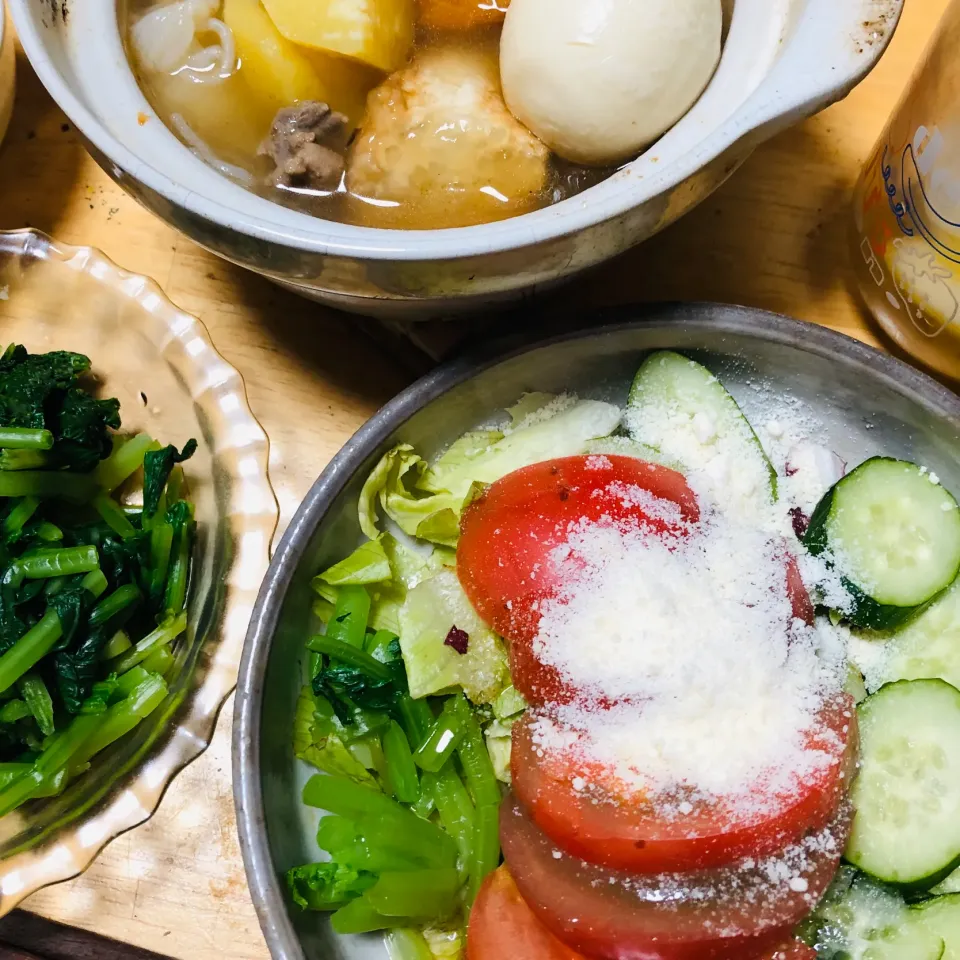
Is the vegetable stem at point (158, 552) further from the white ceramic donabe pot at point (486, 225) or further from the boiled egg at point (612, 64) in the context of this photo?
the boiled egg at point (612, 64)

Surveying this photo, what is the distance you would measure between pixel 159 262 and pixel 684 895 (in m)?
1.00

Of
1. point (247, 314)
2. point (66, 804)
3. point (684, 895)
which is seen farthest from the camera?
point (247, 314)

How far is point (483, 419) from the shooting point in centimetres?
115

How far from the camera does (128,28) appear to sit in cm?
95

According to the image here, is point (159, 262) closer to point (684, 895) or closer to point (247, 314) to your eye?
point (247, 314)

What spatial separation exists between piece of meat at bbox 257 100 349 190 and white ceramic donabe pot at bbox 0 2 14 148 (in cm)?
46

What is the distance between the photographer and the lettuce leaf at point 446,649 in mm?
1018

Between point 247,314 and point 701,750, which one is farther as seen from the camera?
point 247,314

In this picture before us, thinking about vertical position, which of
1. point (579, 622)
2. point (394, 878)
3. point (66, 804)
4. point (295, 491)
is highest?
point (579, 622)

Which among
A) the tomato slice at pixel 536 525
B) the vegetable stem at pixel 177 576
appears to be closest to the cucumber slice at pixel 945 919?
the tomato slice at pixel 536 525

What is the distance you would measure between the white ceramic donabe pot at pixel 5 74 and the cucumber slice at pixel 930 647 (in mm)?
1293

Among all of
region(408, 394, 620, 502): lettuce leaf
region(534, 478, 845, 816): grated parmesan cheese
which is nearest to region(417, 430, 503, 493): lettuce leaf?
region(408, 394, 620, 502): lettuce leaf

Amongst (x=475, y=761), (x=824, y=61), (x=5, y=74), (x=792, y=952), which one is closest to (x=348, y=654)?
(x=475, y=761)

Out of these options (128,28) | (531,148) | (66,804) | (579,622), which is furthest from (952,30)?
(66,804)
